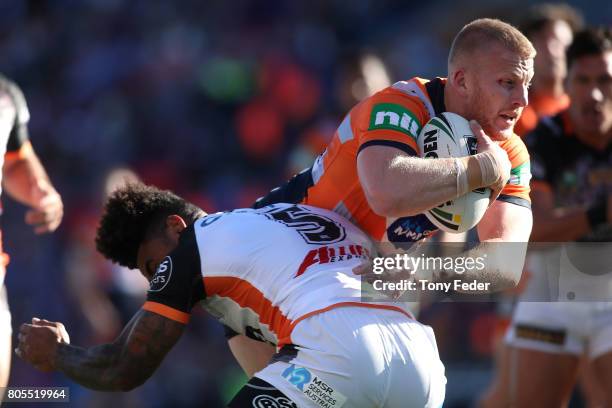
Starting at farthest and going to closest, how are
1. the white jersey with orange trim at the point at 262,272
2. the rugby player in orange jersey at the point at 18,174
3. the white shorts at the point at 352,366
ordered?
the rugby player in orange jersey at the point at 18,174, the white jersey with orange trim at the point at 262,272, the white shorts at the point at 352,366

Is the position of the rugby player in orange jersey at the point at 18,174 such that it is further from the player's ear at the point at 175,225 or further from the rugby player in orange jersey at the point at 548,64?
the rugby player in orange jersey at the point at 548,64

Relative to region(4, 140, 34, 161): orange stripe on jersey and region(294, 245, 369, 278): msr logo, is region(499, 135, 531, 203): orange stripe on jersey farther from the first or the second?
region(4, 140, 34, 161): orange stripe on jersey

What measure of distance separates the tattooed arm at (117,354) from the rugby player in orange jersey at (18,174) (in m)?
1.36

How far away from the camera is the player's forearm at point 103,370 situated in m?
4.24

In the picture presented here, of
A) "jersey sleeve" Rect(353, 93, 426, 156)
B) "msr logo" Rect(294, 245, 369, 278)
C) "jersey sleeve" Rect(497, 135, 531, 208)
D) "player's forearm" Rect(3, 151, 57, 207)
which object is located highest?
"jersey sleeve" Rect(353, 93, 426, 156)

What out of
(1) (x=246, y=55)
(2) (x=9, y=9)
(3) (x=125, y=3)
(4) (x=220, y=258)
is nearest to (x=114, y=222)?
(4) (x=220, y=258)

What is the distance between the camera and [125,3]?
14.3 m

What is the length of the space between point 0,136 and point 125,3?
8916mm

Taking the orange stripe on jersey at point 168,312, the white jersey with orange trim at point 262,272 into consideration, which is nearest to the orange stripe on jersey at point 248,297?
the white jersey with orange trim at point 262,272

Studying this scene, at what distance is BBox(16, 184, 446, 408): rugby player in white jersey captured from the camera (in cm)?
396

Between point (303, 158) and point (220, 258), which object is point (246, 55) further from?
point (220, 258)

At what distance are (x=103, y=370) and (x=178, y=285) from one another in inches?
18.1

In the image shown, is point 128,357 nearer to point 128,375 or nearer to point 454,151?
point 128,375

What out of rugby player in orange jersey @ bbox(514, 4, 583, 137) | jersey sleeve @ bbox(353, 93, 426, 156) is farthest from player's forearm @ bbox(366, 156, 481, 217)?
rugby player in orange jersey @ bbox(514, 4, 583, 137)
